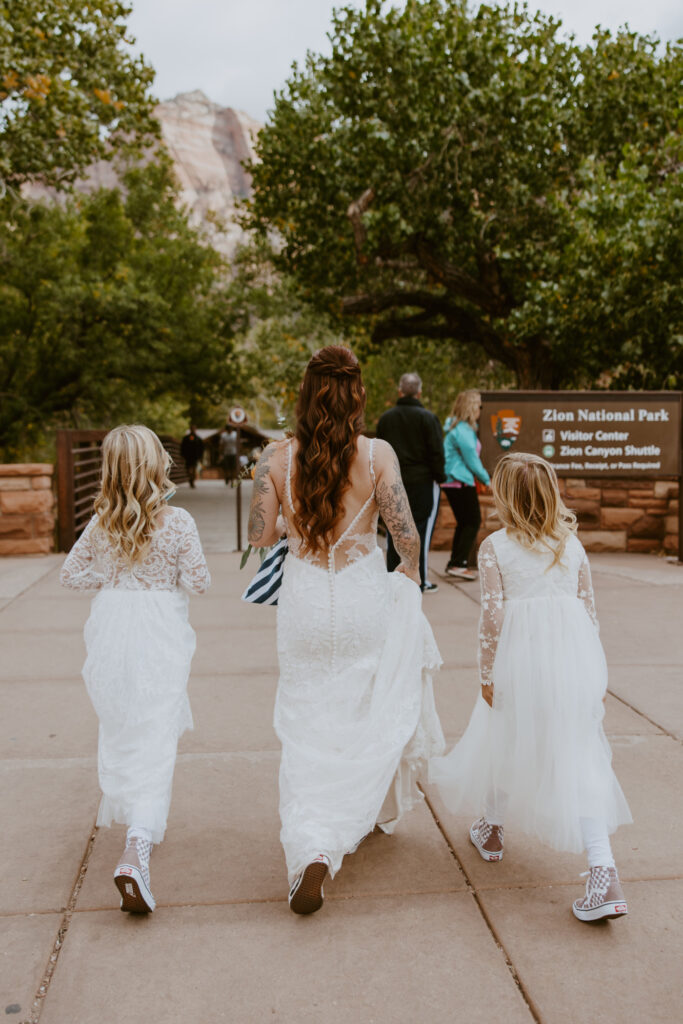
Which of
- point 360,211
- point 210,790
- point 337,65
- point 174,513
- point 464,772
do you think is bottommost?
point 210,790

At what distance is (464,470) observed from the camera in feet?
26.3

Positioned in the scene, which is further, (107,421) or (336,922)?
(107,421)

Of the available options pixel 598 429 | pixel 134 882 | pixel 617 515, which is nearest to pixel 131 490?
pixel 134 882

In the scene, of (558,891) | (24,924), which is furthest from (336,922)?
(24,924)

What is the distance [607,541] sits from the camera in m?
9.78

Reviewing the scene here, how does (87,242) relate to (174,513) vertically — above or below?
above

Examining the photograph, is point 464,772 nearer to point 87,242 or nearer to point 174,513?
point 174,513

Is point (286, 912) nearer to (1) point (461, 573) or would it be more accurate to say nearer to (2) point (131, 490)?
(2) point (131, 490)

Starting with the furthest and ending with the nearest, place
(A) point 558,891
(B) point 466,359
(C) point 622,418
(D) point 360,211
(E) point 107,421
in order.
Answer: (E) point 107,421 → (B) point 466,359 → (D) point 360,211 → (C) point 622,418 → (A) point 558,891

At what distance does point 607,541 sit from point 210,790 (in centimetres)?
704

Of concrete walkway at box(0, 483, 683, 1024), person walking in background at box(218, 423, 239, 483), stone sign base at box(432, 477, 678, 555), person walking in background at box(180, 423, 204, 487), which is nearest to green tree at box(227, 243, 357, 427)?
person walking in background at box(218, 423, 239, 483)

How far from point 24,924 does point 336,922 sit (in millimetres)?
939

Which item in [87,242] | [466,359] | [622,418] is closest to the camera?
[622,418]

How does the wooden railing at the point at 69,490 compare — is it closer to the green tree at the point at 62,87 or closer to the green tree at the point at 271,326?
the green tree at the point at 62,87
